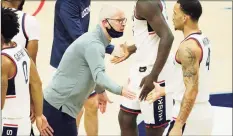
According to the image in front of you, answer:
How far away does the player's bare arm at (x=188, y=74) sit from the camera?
648 cm

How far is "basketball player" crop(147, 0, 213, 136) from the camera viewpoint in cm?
651

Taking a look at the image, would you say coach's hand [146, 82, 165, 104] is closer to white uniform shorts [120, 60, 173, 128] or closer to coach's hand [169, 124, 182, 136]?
coach's hand [169, 124, 182, 136]

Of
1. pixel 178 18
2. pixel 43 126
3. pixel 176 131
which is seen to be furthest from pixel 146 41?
pixel 43 126

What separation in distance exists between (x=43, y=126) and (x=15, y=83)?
66 centimetres

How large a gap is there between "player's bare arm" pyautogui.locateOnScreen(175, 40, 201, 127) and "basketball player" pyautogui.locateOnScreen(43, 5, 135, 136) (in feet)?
2.24

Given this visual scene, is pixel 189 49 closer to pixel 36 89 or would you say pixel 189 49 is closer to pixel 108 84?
pixel 108 84

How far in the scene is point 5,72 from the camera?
19.5 ft

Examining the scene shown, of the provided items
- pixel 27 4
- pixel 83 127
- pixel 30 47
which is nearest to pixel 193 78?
pixel 30 47

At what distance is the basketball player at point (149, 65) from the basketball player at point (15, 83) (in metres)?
1.48

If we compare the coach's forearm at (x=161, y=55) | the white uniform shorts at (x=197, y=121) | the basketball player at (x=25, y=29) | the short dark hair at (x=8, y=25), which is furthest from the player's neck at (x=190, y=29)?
the short dark hair at (x=8, y=25)

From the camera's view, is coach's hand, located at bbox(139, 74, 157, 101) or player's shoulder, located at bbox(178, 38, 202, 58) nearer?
player's shoulder, located at bbox(178, 38, 202, 58)

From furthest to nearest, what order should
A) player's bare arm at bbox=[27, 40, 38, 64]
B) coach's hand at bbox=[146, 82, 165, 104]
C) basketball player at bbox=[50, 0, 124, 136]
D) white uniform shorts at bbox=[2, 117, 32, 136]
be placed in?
basketball player at bbox=[50, 0, 124, 136]
player's bare arm at bbox=[27, 40, 38, 64]
coach's hand at bbox=[146, 82, 165, 104]
white uniform shorts at bbox=[2, 117, 32, 136]

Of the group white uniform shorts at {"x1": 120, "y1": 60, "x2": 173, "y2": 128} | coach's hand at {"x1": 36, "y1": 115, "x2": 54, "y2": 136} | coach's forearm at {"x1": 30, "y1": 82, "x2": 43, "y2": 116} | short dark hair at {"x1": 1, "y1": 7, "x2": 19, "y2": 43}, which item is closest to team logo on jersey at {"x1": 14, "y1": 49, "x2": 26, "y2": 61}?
short dark hair at {"x1": 1, "y1": 7, "x2": 19, "y2": 43}

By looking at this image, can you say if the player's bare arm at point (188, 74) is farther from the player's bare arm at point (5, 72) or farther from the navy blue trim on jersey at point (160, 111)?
the player's bare arm at point (5, 72)
